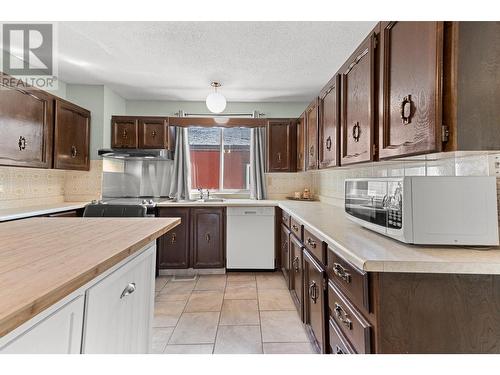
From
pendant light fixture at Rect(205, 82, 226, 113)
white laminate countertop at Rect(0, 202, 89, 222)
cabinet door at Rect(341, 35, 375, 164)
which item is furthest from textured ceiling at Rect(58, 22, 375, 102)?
white laminate countertop at Rect(0, 202, 89, 222)

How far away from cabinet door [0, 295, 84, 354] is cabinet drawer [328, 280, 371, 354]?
971mm

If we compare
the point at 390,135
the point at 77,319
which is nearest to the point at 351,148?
the point at 390,135

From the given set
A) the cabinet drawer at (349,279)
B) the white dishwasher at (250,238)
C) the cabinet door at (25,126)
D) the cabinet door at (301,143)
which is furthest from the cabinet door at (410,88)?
the cabinet door at (25,126)

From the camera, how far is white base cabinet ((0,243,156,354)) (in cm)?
63

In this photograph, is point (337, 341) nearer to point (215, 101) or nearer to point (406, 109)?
point (406, 109)

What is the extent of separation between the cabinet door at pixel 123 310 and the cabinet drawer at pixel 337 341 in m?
0.95

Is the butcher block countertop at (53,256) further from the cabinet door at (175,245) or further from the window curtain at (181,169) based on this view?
the window curtain at (181,169)

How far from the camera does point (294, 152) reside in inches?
146

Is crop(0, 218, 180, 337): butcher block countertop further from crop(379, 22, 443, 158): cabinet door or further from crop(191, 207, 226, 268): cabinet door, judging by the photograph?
crop(191, 207, 226, 268): cabinet door

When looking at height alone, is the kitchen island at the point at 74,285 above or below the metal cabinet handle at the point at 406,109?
below

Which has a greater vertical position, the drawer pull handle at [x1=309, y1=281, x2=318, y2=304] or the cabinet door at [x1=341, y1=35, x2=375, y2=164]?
the cabinet door at [x1=341, y1=35, x2=375, y2=164]

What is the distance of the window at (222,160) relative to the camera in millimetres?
4082
